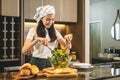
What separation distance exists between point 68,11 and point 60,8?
7.6 inches

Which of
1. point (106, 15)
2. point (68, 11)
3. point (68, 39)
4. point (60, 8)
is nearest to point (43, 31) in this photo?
point (68, 39)

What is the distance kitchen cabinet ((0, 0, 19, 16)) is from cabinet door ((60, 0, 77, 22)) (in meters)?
0.96

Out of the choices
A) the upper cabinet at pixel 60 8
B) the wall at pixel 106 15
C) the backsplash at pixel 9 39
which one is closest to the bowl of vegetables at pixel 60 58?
the backsplash at pixel 9 39

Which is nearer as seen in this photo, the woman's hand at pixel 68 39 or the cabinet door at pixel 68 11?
the woman's hand at pixel 68 39

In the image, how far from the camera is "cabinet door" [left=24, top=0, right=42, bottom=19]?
3840 millimetres

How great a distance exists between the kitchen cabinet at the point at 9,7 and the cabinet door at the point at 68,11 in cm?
96

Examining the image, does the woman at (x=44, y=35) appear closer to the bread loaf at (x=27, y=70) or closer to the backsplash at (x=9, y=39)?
the bread loaf at (x=27, y=70)

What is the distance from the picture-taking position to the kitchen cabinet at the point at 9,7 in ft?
11.6

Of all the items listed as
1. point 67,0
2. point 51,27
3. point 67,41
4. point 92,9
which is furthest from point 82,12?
point 67,41

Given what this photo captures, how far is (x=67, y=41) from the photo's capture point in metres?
2.25

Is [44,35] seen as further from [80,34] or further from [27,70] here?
[80,34]

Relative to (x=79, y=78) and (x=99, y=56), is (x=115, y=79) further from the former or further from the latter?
(x=99, y=56)

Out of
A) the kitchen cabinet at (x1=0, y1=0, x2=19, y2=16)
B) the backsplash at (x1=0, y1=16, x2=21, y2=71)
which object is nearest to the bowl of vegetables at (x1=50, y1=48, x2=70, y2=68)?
the backsplash at (x1=0, y1=16, x2=21, y2=71)

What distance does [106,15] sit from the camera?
574 centimetres
